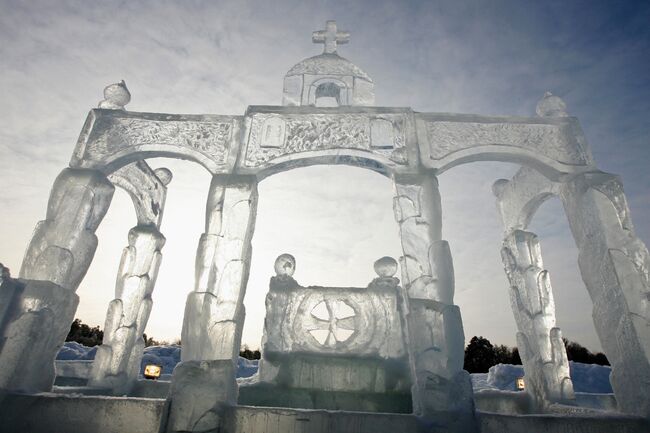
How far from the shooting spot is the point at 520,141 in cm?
555

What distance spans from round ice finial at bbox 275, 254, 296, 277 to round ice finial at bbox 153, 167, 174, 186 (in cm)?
282

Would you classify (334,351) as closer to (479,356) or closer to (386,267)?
(386,267)

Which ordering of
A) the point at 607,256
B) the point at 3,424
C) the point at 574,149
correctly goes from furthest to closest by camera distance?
the point at 574,149 < the point at 607,256 < the point at 3,424

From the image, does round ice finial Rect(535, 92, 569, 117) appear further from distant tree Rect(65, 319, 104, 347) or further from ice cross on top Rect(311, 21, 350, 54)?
distant tree Rect(65, 319, 104, 347)

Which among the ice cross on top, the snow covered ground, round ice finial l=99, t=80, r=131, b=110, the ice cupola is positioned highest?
the ice cross on top

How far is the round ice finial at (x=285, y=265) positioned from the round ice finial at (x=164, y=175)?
2820mm

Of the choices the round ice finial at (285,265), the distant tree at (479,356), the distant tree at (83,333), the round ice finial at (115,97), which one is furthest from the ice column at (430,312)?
the distant tree at (83,333)

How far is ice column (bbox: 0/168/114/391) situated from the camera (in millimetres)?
4051

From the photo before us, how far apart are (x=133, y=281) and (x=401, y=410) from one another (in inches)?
179

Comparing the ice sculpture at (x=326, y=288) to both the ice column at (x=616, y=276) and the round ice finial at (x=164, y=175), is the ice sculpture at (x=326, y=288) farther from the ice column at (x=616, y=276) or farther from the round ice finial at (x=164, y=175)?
the round ice finial at (x=164, y=175)

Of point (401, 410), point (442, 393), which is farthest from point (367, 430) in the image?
point (401, 410)

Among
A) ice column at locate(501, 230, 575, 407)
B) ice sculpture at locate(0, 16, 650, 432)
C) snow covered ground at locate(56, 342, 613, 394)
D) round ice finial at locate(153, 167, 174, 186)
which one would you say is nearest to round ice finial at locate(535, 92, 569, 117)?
ice sculpture at locate(0, 16, 650, 432)

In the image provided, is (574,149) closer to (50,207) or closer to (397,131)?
(397,131)

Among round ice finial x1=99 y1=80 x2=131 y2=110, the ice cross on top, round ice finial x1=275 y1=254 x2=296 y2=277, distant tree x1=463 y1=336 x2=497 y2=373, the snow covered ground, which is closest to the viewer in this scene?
round ice finial x1=99 y1=80 x2=131 y2=110
